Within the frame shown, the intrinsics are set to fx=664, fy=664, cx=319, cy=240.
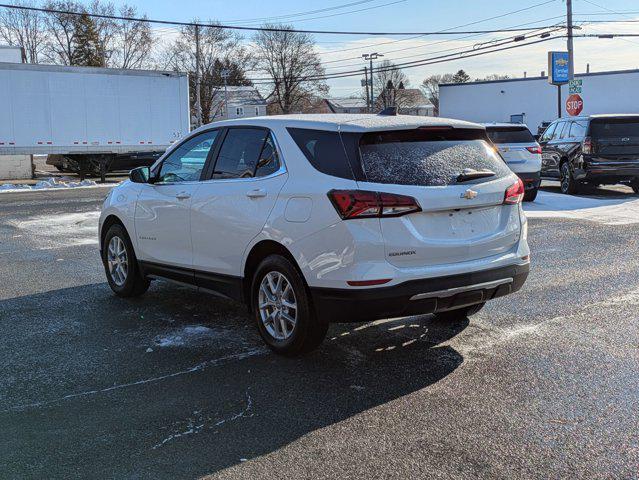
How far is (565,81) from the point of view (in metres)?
35.8

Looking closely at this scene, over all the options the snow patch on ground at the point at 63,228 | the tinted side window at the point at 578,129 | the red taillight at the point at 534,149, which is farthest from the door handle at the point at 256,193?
the tinted side window at the point at 578,129

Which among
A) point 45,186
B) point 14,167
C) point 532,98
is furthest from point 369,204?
point 532,98

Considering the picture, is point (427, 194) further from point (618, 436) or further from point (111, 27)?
point (111, 27)

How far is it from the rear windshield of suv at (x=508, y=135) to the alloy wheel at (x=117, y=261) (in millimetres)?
9766

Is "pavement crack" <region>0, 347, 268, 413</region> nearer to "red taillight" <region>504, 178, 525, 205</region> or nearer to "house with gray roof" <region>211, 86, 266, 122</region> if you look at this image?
"red taillight" <region>504, 178, 525, 205</region>

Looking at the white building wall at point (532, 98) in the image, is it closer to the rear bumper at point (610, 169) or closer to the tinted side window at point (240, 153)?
the rear bumper at point (610, 169)

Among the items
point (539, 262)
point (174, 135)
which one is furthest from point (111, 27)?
point (539, 262)

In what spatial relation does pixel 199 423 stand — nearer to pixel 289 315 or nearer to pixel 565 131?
pixel 289 315

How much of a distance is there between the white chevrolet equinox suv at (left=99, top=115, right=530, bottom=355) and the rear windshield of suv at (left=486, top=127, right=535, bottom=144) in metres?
9.73

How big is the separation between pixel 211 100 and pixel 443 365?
256 feet

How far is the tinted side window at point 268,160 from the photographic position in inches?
197

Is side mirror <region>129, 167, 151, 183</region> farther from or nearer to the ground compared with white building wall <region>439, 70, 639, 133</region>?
nearer to the ground

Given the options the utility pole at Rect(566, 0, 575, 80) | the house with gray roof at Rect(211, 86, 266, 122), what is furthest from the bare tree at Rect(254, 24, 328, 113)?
the utility pole at Rect(566, 0, 575, 80)

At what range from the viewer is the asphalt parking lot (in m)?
3.35
